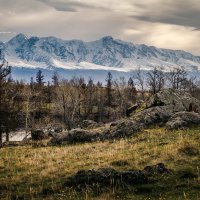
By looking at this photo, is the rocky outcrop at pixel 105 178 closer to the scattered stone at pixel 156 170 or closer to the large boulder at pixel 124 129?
the scattered stone at pixel 156 170

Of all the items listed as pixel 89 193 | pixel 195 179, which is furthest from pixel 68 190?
pixel 195 179

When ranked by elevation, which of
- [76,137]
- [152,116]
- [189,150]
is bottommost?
[76,137]

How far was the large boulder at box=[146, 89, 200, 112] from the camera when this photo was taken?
158ft

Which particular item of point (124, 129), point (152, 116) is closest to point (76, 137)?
point (124, 129)

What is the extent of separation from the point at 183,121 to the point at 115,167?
1722cm

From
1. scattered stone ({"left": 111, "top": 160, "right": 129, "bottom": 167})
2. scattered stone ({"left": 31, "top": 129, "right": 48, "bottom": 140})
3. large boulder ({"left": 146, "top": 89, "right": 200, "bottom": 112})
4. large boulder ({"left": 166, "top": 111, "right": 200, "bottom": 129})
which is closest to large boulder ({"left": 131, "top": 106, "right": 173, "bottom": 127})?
large boulder ({"left": 146, "top": 89, "right": 200, "bottom": 112})

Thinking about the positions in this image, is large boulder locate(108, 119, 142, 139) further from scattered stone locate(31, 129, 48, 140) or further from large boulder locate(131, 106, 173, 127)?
scattered stone locate(31, 129, 48, 140)

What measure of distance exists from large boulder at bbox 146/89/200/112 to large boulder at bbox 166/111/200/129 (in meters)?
6.01

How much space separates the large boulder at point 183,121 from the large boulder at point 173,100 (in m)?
6.01

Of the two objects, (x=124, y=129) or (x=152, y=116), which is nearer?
(x=124, y=129)

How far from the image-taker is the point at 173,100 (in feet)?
159

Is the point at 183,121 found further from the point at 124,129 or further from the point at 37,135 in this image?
the point at 37,135

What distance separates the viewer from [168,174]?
2048 cm

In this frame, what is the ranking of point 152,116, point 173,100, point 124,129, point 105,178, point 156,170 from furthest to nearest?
point 173,100 < point 152,116 < point 124,129 < point 156,170 < point 105,178
